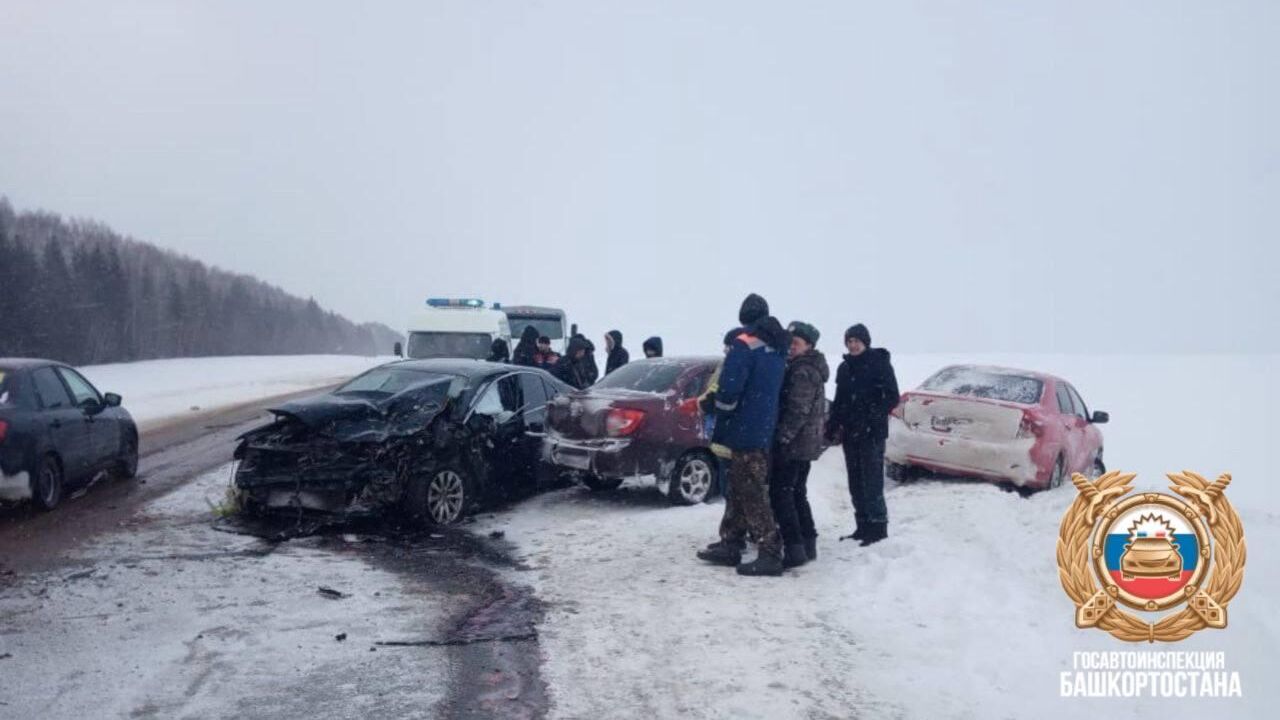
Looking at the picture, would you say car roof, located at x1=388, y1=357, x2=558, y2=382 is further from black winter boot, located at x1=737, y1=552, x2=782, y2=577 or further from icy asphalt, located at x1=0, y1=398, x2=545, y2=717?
black winter boot, located at x1=737, y1=552, x2=782, y2=577

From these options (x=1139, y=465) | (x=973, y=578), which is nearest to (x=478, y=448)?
(x=973, y=578)

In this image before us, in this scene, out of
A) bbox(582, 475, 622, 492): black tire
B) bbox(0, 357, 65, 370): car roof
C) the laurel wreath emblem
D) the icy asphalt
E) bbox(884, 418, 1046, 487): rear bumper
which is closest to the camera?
the icy asphalt

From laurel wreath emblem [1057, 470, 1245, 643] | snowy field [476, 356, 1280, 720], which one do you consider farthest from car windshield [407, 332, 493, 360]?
laurel wreath emblem [1057, 470, 1245, 643]

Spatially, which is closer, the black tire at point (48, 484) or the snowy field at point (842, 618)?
the snowy field at point (842, 618)

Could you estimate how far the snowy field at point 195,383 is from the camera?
24.1 meters

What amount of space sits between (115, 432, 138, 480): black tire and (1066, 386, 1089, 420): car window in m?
12.1

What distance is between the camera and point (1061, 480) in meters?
11.5

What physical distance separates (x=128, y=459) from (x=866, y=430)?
8.96 metres

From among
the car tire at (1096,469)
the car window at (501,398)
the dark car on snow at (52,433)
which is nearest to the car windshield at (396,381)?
the car window at (501,398)

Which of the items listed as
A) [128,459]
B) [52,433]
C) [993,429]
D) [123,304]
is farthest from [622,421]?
[123,304]

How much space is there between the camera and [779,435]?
303 inches

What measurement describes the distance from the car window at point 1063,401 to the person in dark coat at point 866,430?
4565 mm

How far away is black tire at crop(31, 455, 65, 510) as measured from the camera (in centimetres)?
909

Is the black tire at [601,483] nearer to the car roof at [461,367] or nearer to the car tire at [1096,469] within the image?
the car roof at [461,367]
